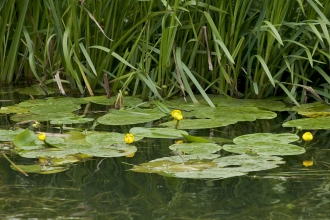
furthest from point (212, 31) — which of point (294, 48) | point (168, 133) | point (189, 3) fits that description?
point (168, 133)

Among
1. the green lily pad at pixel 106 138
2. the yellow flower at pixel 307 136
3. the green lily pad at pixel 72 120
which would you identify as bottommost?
the green lily pad at pixel 72 120

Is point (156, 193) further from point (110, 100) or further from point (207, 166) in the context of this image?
point (110, 100)

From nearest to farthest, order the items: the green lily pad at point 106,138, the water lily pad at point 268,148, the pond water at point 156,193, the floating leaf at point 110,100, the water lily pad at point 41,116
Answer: the pond water at point 156,193 < the water lily pad at point 268,148 < the green lily pad at point 106,138 < the water lily pad at point 41,116 < the floating leaf at point 110,100

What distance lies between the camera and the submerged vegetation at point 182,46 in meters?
2.98

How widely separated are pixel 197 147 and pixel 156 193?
19.1 inches

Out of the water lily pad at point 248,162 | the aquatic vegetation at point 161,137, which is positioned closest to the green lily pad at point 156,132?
the aquatic vegetation at point 161,137

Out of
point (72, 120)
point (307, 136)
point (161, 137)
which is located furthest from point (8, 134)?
point (307, 136)

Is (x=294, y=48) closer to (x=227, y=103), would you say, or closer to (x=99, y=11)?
(x=227, y=103)

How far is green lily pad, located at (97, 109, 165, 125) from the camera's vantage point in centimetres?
270

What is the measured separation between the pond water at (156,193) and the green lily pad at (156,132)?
0.28 metres

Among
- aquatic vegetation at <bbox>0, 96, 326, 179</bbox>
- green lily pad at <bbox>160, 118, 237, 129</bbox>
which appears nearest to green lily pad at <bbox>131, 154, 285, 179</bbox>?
aquatic vegetation at <bbox>0, 96, 326, 179</bbox>

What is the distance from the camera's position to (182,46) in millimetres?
3178

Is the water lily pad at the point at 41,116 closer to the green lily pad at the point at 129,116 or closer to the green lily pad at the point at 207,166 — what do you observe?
the green lily pad at the point at 129,116

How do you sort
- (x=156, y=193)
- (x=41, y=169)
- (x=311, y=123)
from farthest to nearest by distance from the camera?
(x=311, y=123) → (x=41, y=169) → (x=156, y=193)
